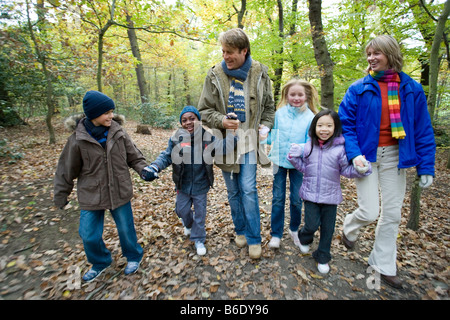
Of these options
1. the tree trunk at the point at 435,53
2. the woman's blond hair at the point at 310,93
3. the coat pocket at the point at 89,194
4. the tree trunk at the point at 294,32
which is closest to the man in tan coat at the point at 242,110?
the woman's blond hair at the point at 310,93

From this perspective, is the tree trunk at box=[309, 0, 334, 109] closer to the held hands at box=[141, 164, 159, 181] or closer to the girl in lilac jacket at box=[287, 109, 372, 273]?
the girl in lilac jacket at box=[287, 109, 372, 273]

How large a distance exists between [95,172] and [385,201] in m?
3.19

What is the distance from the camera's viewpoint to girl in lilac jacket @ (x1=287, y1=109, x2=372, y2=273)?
2365mm

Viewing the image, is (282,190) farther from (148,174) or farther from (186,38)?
(186,38)

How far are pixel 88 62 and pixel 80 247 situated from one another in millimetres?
6852

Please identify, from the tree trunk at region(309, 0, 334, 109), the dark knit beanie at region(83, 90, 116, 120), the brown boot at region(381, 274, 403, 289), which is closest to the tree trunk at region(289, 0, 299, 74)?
the tree trunk at region(309, 0, 334, 109)

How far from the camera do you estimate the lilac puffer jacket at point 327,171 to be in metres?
2.36

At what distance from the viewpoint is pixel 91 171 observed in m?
2.32

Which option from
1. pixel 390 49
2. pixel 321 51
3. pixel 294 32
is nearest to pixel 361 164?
pixel 390 49

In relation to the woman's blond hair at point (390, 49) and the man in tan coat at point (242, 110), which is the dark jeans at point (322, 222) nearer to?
the man in tan coat at point (242, 110)

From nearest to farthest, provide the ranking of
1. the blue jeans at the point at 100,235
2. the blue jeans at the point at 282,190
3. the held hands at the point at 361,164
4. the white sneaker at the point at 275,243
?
the held hands at the point at 361,164 < the blue jeans at the point at 100,235 < the blue jeans at the point at 282,190 < the white sneaker at the point at 275,243

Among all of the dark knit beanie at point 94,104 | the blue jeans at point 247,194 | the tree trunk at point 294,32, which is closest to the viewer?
the dark knit beanie at point 94,104

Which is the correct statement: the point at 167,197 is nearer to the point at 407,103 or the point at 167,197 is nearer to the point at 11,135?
the point at 407,103

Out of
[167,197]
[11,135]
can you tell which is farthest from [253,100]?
[11,135]
